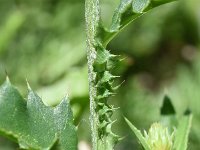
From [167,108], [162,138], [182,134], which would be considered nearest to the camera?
[162,138]

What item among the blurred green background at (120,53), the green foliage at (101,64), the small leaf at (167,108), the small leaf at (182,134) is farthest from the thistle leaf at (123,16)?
the blurred green background at (120,53)

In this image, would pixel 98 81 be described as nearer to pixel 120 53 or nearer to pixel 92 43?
pixel 92 43

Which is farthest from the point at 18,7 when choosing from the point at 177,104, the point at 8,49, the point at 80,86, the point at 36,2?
the point at 80,86

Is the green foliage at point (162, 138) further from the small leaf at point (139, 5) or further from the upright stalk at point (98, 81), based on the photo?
the small leaf at point (139, 5)

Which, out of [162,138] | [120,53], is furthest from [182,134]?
[120,53]

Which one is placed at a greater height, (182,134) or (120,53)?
(182,134)

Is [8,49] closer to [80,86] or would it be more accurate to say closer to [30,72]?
[30,72]

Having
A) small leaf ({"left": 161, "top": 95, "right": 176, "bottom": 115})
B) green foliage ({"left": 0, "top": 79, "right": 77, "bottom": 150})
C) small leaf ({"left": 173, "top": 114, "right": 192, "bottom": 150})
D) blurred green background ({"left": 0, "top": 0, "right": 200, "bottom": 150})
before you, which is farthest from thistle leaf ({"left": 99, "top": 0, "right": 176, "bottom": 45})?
blurred green background ({"left": 0, "top": 0, "right": 200, "bottom": 150})
